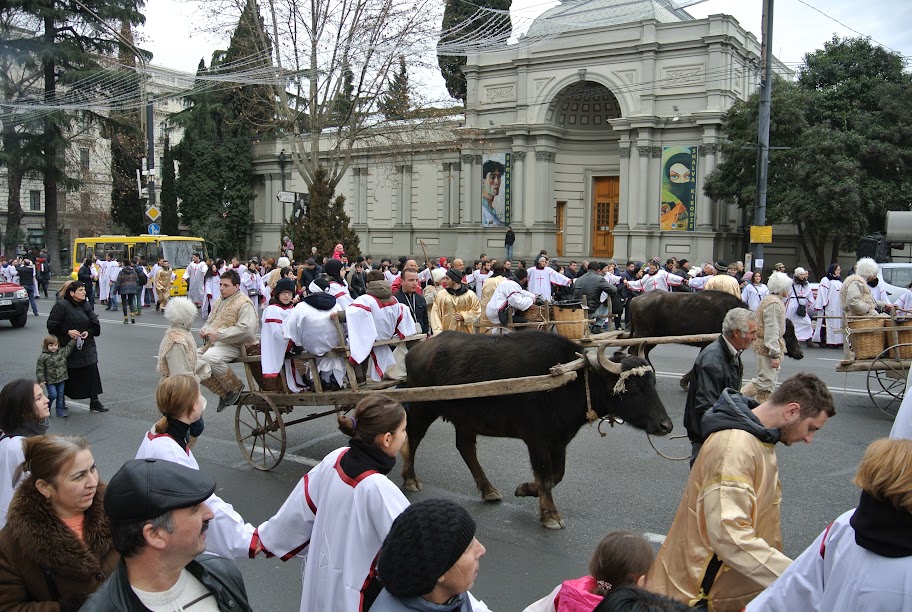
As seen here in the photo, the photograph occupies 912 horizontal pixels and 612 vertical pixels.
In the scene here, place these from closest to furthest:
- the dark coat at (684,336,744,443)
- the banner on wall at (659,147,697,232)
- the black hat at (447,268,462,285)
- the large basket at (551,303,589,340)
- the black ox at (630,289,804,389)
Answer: the dark coat at (684,336,744,443) → the large basket at (551,303,589,340) → the black hat at (447,268,462,285) → the black ox at (630,289,804,389) → the banner on wall at (659,147,697,232)

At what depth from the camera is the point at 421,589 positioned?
2.28 meters

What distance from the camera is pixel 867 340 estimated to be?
32.3ft

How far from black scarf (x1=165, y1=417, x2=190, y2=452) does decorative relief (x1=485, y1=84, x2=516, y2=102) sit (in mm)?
32514

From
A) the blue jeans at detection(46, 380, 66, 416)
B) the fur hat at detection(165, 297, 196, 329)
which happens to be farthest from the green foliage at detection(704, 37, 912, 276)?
the blue jeans at detection(46, 380, 66, 416)

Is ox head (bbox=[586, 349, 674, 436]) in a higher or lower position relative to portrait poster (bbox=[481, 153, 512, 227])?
lower

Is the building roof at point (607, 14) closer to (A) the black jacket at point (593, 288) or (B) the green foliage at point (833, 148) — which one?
(B) the green foliage at point (833, 148)

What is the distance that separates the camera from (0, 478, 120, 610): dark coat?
2.65m

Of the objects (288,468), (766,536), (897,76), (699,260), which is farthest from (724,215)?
(766,536)

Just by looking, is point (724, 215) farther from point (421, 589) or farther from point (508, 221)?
point (421, 589)

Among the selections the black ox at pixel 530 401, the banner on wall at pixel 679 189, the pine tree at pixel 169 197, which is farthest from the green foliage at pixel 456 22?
the black ox at pixel 530 401

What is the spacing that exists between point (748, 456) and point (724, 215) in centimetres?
3150

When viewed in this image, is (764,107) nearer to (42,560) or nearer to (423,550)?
(423,550)

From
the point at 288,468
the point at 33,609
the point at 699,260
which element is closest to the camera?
the point at 33,609

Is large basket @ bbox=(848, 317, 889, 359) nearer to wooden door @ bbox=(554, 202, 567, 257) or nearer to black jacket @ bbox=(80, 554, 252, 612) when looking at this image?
black jacket @ bbox=(80, 554, 252, 612)
